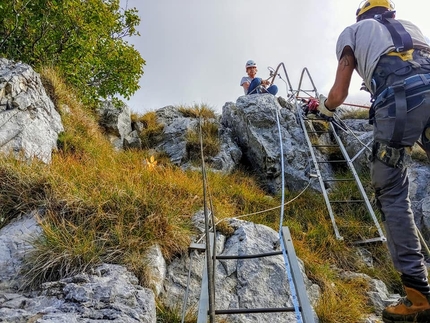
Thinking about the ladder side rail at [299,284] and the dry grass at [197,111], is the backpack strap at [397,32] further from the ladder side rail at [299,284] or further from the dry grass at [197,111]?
the dry grass at [197,111]

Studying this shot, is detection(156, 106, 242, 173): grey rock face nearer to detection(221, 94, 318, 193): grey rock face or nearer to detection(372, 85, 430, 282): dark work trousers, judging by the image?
detection(221, 94, 318, 193): grey rock face

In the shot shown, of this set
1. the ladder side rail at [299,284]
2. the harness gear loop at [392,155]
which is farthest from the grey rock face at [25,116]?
the harness gear loop at [392,155]

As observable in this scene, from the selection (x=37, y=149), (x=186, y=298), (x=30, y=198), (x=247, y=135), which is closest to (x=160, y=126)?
(x=247, y=135)

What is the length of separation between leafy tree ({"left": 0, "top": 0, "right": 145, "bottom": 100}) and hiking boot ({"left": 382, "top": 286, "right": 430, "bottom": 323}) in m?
6.04

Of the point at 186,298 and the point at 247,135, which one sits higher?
the point at 247,135

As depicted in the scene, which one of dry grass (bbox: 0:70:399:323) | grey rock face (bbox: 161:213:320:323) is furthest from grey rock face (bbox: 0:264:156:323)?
grey rock face (bbox: 161:213:320:323)

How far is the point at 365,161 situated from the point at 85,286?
5685mm

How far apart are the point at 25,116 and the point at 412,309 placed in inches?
189

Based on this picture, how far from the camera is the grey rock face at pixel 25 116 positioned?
13.5 ft

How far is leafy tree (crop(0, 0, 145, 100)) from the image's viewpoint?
5.63 metres

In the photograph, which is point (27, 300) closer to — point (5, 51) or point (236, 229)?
point (236, 229)

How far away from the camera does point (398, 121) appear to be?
2.04 m

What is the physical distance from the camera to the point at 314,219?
204 inches

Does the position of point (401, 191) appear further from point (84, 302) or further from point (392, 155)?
point (84, 302)
